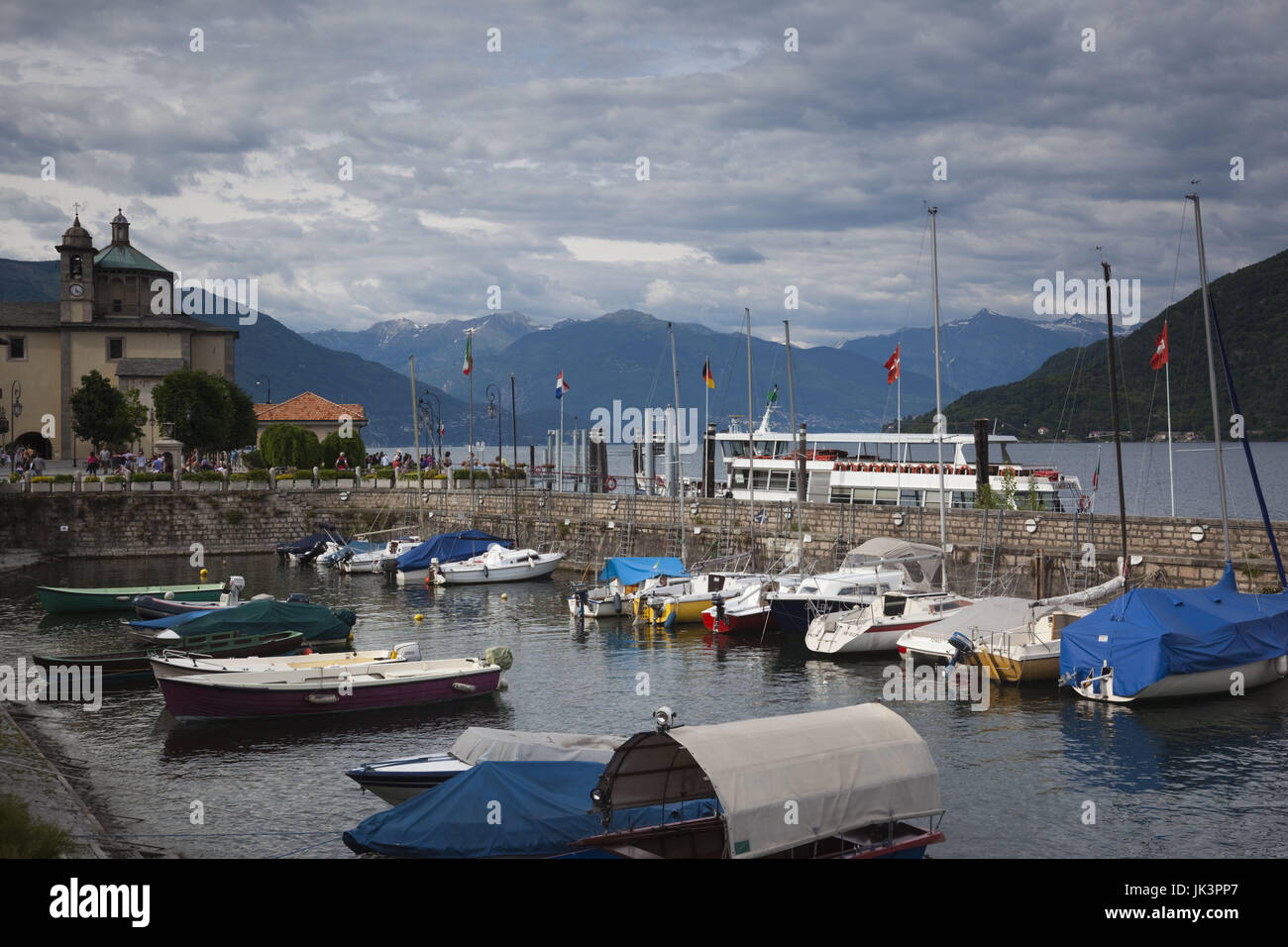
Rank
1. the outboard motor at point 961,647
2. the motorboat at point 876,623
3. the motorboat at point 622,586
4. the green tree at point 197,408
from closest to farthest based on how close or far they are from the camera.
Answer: the outboard motor at point 961,647 < the motorboat at point 876,623 < the motorboat at point 622,586 < the green tree at point 197,408

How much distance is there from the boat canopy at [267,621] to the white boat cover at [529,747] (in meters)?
16.7

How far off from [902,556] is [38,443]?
74.4 meters

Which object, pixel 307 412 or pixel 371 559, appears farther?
pixel 307 412

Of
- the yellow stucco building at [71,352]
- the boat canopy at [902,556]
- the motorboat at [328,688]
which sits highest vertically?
the yellow stucco building at [71,352]

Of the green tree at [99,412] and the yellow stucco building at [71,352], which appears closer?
the green tree at [99,412]

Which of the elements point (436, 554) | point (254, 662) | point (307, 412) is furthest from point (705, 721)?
point (307, 412)

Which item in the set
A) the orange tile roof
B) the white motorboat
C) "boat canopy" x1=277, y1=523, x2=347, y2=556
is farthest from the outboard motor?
the orange tile roof

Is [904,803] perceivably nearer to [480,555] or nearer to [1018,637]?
[1018,637]

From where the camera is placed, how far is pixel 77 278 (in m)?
92.1

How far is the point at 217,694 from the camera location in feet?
95.8

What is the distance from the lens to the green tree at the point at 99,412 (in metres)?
77.4

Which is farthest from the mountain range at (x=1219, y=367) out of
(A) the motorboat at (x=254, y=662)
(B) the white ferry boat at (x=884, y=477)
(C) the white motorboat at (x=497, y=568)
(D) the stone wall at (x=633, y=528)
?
(A) the motorboat at (x=254, y=662)

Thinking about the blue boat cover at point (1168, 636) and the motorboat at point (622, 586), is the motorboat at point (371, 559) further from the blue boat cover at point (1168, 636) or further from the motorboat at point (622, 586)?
the blue boat cover at point (1168, 636)

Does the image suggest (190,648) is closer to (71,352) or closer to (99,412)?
(99,412)
